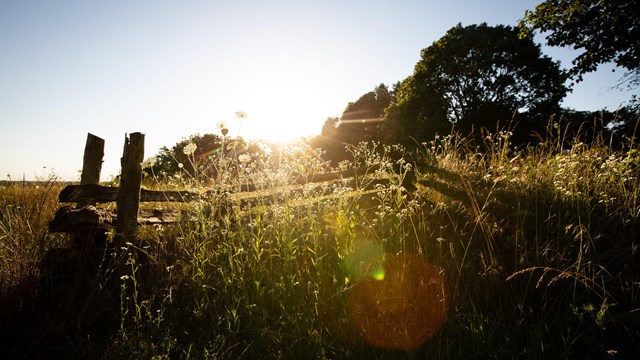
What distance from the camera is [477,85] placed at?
20781 millimetres

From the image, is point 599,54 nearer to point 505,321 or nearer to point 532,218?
point 532,218

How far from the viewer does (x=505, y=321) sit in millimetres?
2533

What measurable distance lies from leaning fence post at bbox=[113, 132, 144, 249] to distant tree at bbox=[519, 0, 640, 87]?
13065 millimetres

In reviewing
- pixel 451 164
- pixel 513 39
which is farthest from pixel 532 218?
pixel 513 39

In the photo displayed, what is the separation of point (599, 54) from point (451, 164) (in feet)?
29.1

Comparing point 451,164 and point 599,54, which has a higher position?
point 599,54

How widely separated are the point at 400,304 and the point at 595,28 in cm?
1266

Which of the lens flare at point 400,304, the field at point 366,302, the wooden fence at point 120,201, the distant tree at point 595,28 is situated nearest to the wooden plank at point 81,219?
the wooden fence at point 120,201

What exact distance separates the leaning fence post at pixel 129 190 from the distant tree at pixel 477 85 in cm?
1897

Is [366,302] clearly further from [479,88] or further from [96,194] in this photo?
[479,88]

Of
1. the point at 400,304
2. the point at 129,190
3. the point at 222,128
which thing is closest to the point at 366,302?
the point at 400,304

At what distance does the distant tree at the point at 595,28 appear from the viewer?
9.70m

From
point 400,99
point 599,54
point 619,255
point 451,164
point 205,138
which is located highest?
point 400,99

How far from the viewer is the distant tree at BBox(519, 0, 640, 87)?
9.70 meters
